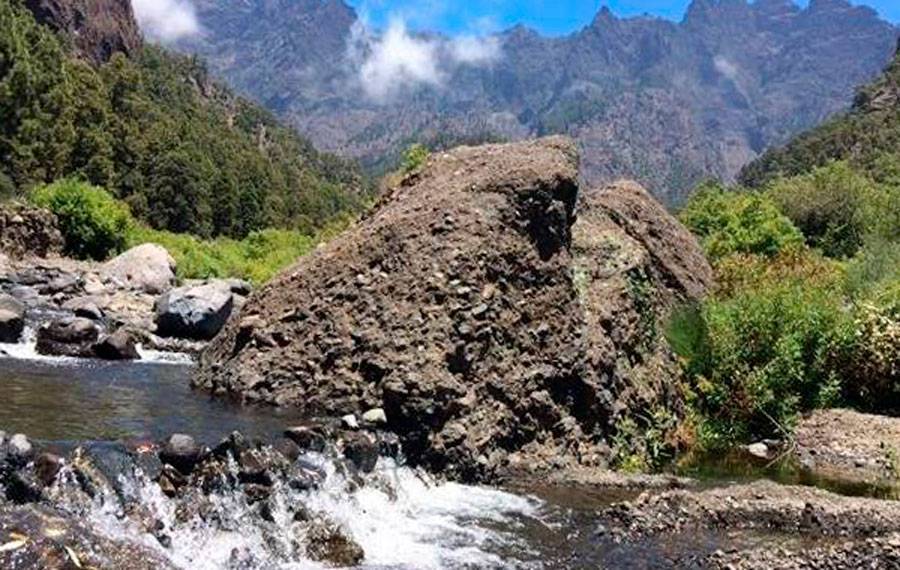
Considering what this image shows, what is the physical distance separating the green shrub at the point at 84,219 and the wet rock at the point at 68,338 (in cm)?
2907

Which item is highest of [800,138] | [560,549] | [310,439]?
[800,138]

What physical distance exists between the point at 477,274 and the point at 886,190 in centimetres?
8094

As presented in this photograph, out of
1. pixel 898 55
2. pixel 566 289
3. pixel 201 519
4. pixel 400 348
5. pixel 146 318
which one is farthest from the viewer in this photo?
pixel 898 55

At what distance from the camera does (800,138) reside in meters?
186

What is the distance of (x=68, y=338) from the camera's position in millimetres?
25578

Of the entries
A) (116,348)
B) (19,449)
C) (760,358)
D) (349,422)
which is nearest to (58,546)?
(19,449)

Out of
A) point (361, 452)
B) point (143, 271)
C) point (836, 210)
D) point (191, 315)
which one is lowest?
point (361, 452)

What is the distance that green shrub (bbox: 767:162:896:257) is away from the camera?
78.4 metres

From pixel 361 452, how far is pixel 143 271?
95.1 ft

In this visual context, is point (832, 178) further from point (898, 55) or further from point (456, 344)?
point (898, 55)

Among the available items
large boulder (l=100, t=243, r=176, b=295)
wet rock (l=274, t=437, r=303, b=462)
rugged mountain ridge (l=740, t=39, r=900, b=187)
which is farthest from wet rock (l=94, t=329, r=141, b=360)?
rugged mountain ridge (l=740, t=39, r=900, b=187)

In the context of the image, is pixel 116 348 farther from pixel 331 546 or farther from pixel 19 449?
pixel 331 546

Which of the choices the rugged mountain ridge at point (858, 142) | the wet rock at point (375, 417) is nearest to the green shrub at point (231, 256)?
the wet rock at point (375, 417)

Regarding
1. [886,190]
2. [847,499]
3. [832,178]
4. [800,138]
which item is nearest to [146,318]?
[847,499]
